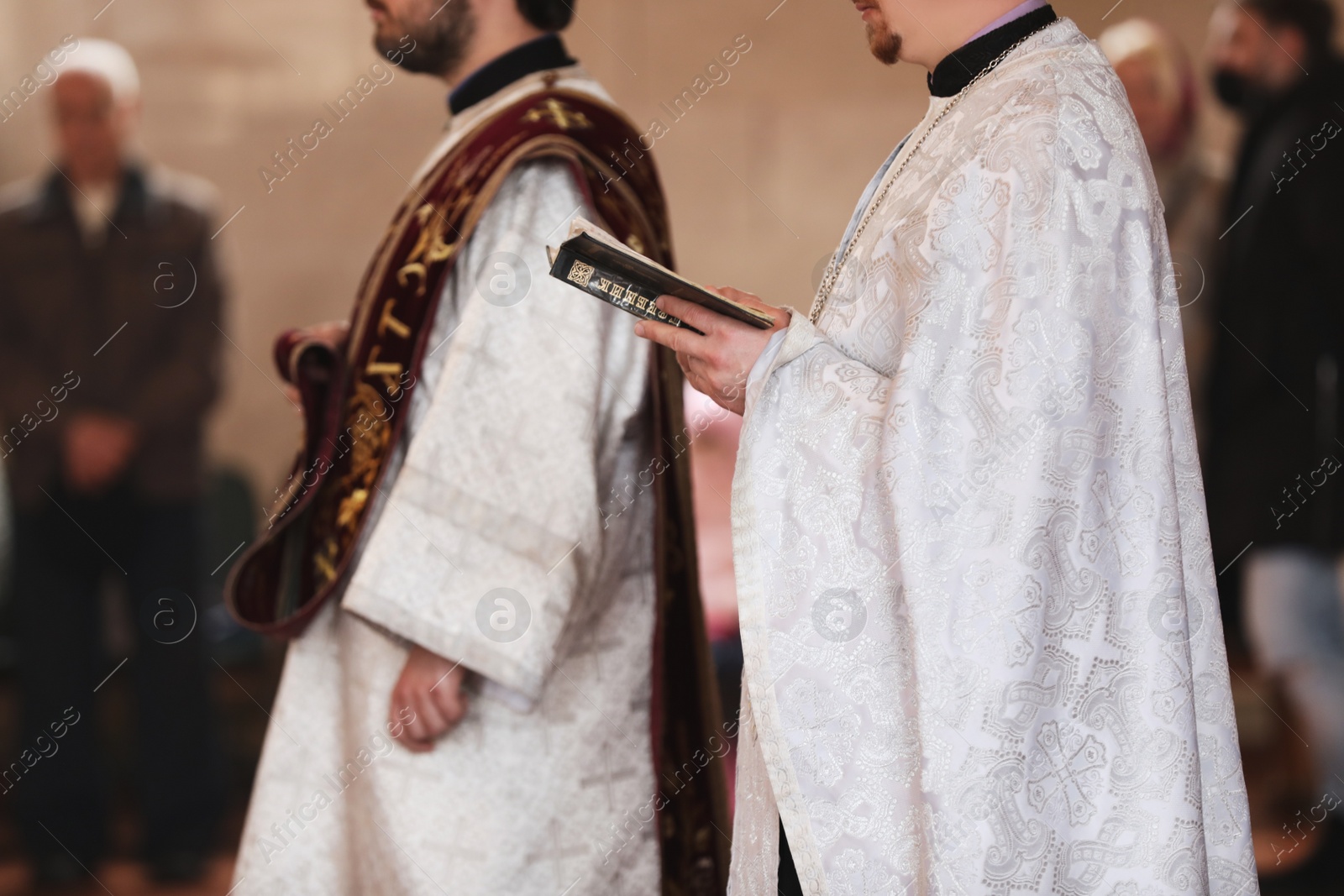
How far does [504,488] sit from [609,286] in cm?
57

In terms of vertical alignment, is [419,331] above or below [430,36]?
below

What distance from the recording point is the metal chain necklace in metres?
1.31

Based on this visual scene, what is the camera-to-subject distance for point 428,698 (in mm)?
1749

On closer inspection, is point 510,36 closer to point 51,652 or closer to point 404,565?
point 404,565

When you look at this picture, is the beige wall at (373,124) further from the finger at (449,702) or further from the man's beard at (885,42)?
the man's beard at (885,42)

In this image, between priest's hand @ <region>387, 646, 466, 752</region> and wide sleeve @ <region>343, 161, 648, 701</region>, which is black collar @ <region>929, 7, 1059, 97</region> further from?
priest's hand @ <region>387, 646, 466, 752</region>

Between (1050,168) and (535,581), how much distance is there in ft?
2.91

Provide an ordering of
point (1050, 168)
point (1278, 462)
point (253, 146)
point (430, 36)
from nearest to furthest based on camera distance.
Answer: point (1050, 168) → point (430, 36) → point (1278, 462) → point (253, 146)

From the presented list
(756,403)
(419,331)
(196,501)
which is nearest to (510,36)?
(419,331)

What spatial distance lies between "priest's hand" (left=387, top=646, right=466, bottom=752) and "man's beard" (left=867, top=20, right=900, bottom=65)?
3.08 feet

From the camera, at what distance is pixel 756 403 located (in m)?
1.26

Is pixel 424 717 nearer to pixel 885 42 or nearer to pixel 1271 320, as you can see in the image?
pixel 885 42

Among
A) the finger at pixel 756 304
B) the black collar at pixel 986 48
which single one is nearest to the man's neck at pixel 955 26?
the black collar at pixel 986 48

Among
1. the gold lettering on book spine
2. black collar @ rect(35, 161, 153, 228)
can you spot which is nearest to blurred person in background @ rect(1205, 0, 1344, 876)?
the gold lettering on book spine
